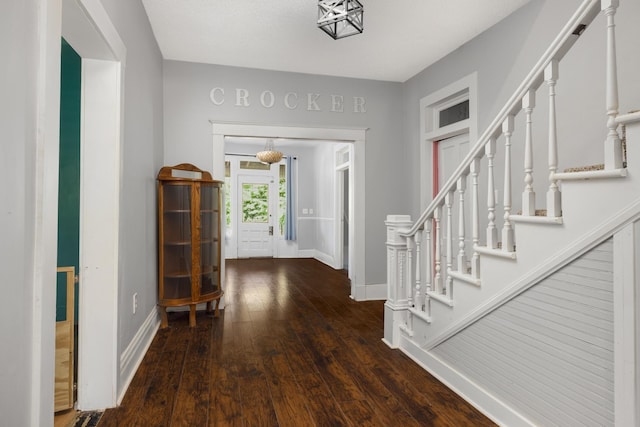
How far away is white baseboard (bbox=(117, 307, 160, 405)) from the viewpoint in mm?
2213

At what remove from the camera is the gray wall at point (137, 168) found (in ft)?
7.28

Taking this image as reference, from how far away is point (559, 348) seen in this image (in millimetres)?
1545

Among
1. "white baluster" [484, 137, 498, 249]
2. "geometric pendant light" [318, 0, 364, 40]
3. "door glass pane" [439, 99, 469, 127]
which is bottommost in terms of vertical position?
"white baluster" [484, 137, 498, 249]

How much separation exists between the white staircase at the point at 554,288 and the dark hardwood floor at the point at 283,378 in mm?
308

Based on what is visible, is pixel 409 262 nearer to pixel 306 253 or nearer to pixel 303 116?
pixel 303 116

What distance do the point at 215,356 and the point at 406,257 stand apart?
1607 millimetres

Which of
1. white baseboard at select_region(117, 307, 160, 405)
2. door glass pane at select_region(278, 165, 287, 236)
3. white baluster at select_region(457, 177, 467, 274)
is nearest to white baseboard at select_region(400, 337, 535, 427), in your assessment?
white baluster at select_region(457, 177, 467, 274)

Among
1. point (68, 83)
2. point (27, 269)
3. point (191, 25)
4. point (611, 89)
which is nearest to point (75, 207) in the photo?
point (68, 83)

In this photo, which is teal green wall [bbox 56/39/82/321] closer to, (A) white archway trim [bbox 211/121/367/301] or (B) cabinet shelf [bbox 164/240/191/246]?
(B) cabinet shelf [bbox 164/240/191/246]

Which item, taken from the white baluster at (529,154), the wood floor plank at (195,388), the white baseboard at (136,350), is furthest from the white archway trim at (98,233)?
the white baluster at (529,154)

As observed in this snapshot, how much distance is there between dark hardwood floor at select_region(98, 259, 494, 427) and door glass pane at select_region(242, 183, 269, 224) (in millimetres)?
4486

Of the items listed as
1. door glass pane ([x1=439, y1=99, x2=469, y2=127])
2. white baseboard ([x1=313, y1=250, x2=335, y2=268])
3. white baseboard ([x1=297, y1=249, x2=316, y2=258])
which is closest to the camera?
door glass pane ([x1=439, y1=99, x2=469, y2=127])

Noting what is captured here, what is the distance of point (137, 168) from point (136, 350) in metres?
1.28

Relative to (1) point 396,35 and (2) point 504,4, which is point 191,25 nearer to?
(1) point 396,35
